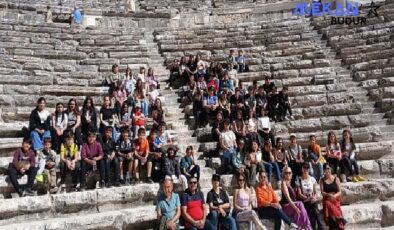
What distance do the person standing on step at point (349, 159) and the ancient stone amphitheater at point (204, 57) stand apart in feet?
1.12

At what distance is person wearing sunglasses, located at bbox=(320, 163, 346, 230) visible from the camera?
24.1 feet

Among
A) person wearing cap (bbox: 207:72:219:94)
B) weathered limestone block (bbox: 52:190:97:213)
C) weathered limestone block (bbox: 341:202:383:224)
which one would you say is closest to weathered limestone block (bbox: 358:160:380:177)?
weathered limestone block (bbox: 341:202:383:224)

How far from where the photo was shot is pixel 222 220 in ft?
23.2

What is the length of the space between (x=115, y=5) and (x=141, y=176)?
2041 centimetres

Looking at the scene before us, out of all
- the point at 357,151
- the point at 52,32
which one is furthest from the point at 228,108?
the point at 52,32

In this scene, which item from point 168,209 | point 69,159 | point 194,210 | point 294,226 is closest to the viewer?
point 168,209

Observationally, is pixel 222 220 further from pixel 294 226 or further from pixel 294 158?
pixel 294 158

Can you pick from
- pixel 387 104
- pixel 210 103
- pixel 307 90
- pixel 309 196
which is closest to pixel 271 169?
pixel 309 196

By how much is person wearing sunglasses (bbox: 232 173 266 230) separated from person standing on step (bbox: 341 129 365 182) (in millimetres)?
2387

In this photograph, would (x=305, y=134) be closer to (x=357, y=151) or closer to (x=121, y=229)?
(x=357, y=151)

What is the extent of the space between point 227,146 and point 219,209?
83.8 inches

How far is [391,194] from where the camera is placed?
8469 mm

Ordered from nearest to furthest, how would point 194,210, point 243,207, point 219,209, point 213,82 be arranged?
point 194,210, point 219,209, point 243,207, point 213,82

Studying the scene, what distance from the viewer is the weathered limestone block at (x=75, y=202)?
7.25 m
